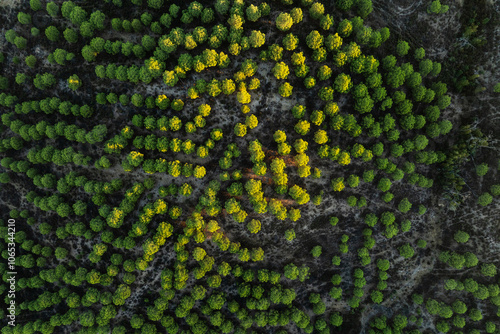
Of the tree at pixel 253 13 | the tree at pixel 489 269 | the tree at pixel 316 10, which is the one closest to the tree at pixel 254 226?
the tree at pixel 253 13

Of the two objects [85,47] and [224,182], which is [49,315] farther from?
[85,47]

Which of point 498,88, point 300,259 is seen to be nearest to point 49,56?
point 300,259

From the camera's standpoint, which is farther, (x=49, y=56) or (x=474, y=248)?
(x=474, y=248)

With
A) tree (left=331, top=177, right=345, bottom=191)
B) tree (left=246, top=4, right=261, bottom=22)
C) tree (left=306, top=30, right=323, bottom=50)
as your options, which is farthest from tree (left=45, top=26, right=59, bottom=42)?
tree (left=331, top=177, right=345, bottom=191)

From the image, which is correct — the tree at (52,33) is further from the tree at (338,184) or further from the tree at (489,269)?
the tree at (489,269)

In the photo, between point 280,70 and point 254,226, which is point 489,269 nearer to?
point 254,226

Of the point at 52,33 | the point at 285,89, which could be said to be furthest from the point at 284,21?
the point at 52,33
